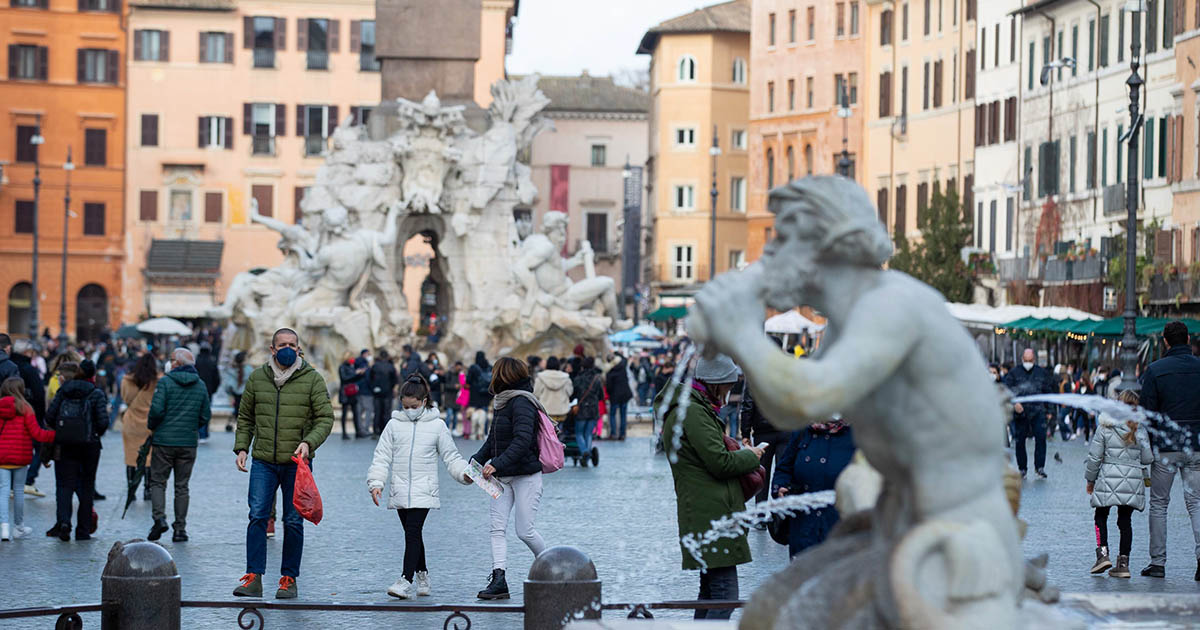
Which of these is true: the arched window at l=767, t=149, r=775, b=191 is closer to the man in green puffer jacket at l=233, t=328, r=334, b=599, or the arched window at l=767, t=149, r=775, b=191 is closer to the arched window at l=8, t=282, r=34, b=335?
the arched window at l=8, t=282, r=34, b=335

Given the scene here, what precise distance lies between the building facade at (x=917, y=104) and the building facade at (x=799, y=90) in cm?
170

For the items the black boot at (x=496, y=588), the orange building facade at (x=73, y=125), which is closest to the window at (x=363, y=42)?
the orange building facade at (x=73, y=125)

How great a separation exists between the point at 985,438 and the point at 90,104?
65207mm

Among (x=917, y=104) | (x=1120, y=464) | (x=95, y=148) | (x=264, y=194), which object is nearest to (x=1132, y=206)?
(x=1120, y=464)

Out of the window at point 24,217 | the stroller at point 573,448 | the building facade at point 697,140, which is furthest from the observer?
the building facade at point 697,140

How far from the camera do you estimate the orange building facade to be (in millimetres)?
66125

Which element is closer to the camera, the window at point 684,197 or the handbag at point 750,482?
the handbag at point 750,482

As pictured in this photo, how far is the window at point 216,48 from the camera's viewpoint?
219ft

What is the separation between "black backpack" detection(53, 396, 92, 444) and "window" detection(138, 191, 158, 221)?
54.0 metres

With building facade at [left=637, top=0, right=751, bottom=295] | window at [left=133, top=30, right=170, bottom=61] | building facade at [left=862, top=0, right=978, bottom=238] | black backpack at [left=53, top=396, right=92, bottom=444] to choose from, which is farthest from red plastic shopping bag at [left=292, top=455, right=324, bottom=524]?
building facade at [left=637, top=0, right=751, bottom=295]

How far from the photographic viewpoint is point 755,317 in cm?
430

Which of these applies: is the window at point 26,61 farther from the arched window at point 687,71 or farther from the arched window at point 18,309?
the arched window at point 687,71

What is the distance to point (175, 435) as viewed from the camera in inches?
528

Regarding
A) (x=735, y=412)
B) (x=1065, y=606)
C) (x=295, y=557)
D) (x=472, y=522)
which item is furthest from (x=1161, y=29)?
(x=1065, y=606)
